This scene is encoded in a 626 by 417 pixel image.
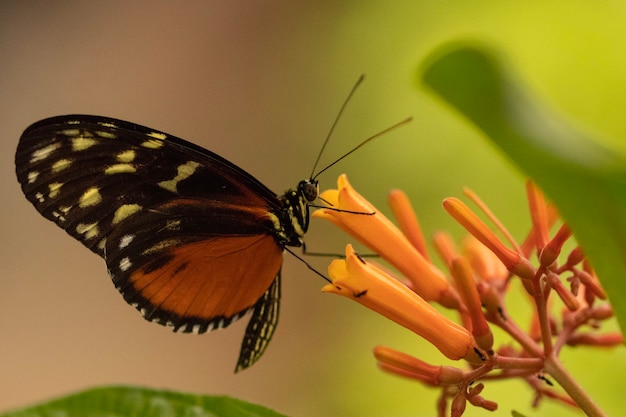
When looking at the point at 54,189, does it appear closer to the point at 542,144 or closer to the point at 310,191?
the point at 310,191

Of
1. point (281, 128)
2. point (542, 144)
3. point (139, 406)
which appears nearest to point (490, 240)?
point (542, 144)

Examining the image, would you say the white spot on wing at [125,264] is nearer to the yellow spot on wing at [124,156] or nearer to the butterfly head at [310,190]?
the yellow spot on wing at [124,156]

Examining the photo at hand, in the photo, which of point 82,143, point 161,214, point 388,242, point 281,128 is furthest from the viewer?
point 281,128

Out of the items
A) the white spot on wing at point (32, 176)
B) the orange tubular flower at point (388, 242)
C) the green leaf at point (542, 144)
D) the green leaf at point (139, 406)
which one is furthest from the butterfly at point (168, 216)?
the green leaf at point (542, 144)

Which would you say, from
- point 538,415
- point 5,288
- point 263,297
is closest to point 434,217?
point 538,415

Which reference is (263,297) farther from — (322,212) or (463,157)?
(463,157)
